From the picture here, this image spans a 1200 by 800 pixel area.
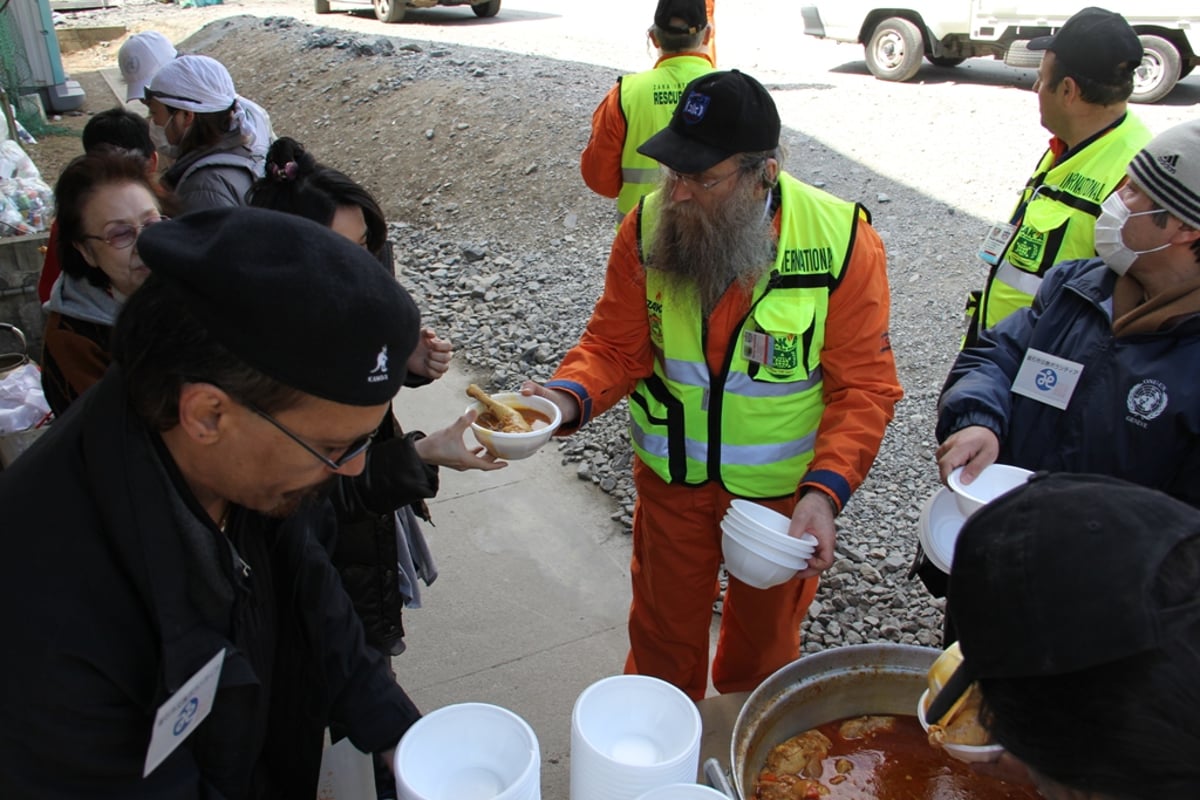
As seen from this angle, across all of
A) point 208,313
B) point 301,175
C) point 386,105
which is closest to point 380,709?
point 208,313

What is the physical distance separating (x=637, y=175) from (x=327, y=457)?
12.7 ft

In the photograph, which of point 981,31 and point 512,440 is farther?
point 981,31

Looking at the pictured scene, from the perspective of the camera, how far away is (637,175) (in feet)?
16.6

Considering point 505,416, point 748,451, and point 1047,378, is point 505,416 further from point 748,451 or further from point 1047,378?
point 1047,378

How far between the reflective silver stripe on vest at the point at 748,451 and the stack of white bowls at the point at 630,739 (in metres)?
1.19

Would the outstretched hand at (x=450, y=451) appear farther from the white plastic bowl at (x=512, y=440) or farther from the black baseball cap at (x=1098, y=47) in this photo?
the black baseball cap at (x=1098, y=47)

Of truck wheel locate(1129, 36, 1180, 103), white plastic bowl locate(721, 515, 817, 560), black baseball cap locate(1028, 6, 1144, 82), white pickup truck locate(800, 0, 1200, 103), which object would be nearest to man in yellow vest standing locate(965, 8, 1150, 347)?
black baseball cap locate(1028, 6, 1144, 82)

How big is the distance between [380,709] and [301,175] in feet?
5.08

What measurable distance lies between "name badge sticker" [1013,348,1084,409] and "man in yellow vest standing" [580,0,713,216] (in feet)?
8.88

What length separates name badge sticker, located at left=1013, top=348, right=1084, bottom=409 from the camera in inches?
96.3

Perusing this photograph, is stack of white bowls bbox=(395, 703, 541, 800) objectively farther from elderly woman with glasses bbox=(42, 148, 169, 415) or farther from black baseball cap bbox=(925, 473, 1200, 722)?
elderly woman with glasses bbox=(42, 148, 169, 415)

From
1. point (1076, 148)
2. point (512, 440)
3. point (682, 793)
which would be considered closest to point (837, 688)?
point (682, 793)

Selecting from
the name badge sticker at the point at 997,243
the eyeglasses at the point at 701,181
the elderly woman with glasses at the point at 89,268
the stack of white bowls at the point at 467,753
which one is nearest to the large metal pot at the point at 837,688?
the stack of white bowls at the point at 467,753

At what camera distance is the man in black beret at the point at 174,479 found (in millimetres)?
1259
